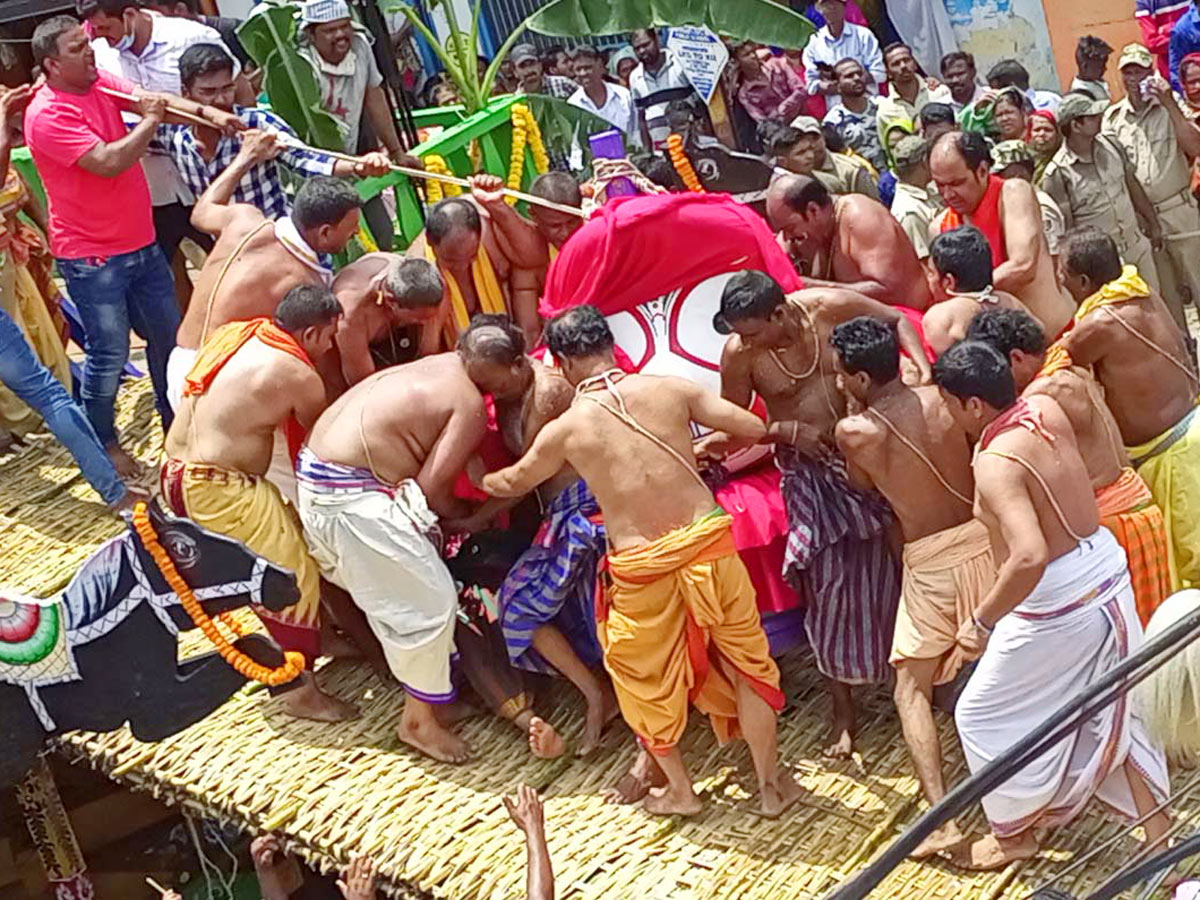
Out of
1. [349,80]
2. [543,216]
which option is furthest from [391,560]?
[349,80]

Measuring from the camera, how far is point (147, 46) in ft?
23.2

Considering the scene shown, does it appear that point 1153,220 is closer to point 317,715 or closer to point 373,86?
point 373,86

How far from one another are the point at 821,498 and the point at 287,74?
3.25 m

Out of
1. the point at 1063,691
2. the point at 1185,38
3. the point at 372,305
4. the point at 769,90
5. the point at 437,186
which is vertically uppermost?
the point at 437,186

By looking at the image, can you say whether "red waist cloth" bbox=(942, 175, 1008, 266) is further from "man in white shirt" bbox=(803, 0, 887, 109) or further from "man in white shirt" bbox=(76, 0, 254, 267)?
"man in white shirt" bbox=(803, 0, 887, 109)

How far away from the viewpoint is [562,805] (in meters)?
5.40

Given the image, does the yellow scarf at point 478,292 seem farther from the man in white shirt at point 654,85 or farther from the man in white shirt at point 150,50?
the man in white shirt at point 654,85

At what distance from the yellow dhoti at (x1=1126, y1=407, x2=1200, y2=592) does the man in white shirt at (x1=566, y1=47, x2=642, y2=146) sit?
525cm

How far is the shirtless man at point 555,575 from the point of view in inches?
213

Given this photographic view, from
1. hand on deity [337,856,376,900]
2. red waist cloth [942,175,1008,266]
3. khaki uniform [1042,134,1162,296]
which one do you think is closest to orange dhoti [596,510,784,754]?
hand on deity [337,856,376,900]

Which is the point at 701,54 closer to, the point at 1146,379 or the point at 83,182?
the point at 83,182

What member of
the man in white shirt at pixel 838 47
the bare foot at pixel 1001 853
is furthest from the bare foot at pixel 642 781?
the man in white shirt at pixel 838 47

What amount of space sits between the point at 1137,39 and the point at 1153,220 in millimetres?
3938

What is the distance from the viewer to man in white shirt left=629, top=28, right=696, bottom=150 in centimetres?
961
